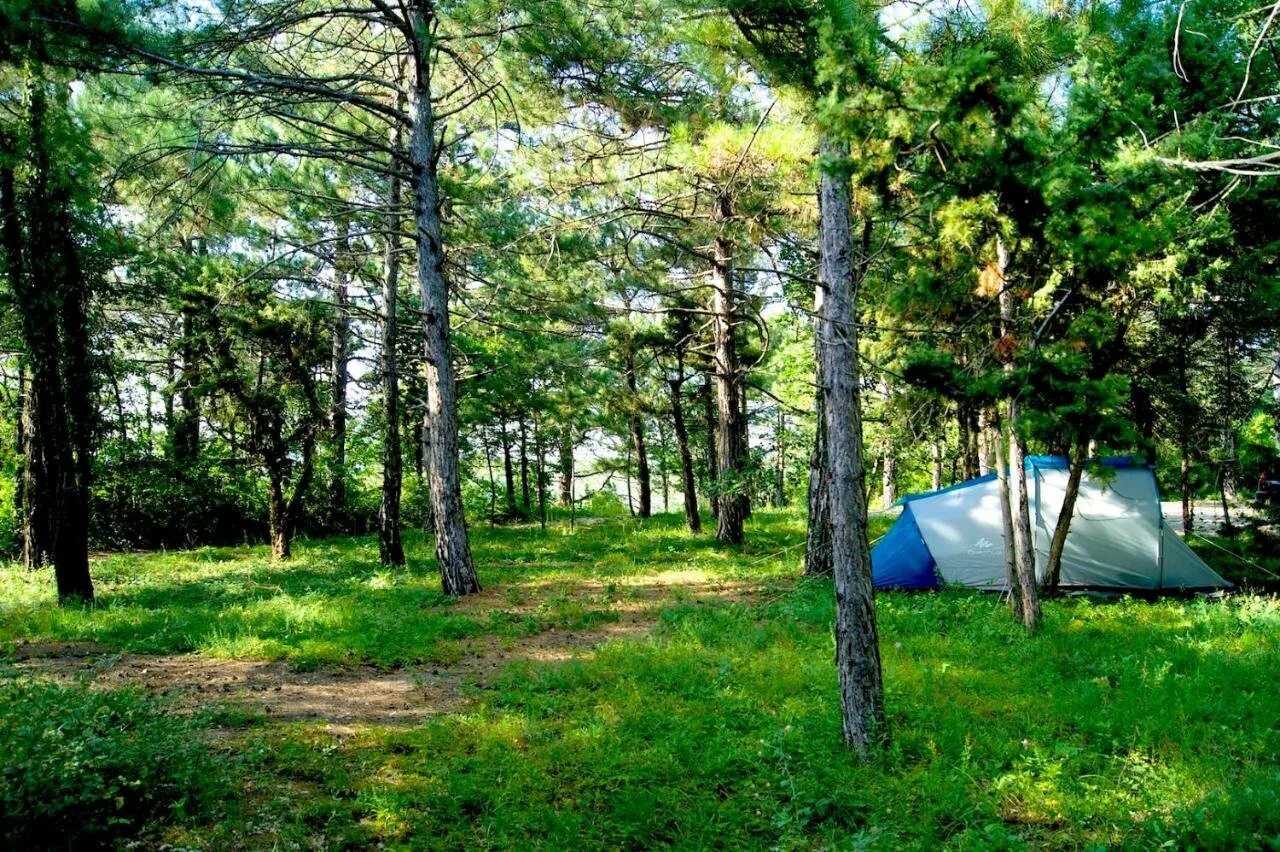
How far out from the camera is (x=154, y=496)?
1582cm

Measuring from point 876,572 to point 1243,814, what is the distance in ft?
23.4

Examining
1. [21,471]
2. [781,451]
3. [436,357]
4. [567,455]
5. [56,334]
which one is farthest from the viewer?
[781,451]

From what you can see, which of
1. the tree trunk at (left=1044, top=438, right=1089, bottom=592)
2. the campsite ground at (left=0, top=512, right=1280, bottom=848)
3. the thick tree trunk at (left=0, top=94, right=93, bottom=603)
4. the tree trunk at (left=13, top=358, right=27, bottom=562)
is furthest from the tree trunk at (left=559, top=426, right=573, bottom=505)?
the tree trunk at (left=1044, top=438, right=1089, bottom=592)

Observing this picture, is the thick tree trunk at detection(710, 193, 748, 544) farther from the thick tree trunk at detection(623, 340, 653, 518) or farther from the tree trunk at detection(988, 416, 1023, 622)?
the tree trunk at detection(988, 416, 1023, 622)

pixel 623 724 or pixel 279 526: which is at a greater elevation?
pixel 279 526

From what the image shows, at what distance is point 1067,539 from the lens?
10.5m

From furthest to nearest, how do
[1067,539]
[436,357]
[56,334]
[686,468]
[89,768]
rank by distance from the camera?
[686,468], [1067,539], [436,357], [56,334], [89,768]

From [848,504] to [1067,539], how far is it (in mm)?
7916

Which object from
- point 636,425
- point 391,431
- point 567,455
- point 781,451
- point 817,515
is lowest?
point 817,515

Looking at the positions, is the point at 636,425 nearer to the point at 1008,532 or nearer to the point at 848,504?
the point at 1008,532

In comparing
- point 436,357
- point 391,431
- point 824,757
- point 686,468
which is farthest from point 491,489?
point 824,757

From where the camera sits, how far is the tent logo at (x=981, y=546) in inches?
408

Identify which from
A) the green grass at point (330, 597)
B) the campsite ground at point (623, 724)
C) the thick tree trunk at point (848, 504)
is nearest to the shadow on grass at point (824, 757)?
the campsite ground at point (623, 724)

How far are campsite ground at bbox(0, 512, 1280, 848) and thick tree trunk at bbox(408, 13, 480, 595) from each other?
0.71 metres
